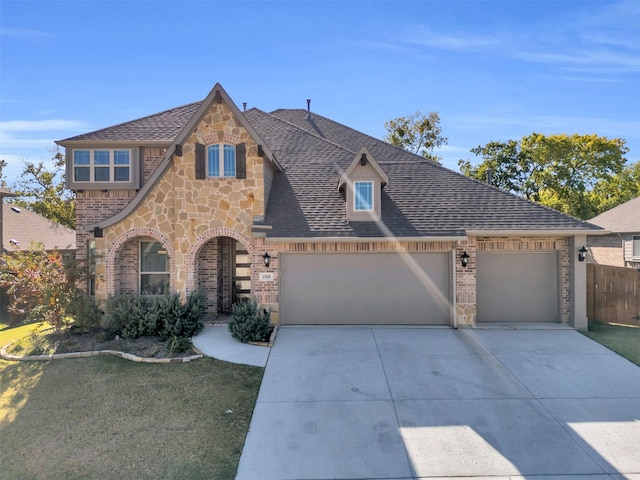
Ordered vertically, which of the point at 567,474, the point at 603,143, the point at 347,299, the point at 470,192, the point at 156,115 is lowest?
the point at 567,474

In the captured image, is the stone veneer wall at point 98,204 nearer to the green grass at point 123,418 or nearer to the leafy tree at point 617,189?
the green grass at point 123,418

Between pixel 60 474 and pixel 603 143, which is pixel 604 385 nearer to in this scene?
pixel 60 474

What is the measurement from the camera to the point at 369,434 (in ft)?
18.5

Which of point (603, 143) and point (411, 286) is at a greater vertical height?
point (603, 143)

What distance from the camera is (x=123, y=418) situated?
6145mm

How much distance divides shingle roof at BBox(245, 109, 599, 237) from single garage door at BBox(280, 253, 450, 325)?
0.91 metres

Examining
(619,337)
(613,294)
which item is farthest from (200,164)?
(613,294)

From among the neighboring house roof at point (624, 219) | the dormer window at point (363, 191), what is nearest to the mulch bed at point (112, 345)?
the dormer window at point (363, 191)

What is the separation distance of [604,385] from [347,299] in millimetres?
6450

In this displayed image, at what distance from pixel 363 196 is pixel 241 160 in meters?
4.00

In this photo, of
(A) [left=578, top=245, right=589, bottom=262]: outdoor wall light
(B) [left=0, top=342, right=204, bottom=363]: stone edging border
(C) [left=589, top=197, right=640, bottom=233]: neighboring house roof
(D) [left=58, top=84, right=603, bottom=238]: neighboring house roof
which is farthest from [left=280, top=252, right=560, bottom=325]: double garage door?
(C) [left=589, top=197, right=640, bottom=233]: neighboring house roof

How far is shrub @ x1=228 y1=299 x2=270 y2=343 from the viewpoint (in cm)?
982

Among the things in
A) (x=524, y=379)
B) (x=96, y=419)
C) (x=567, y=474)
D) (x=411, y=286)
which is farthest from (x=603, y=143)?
(x=96, y=419)

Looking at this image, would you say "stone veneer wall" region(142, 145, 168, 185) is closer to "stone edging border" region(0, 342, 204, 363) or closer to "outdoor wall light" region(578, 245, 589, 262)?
"stone edging border" region(0, 342, 204, 363)
